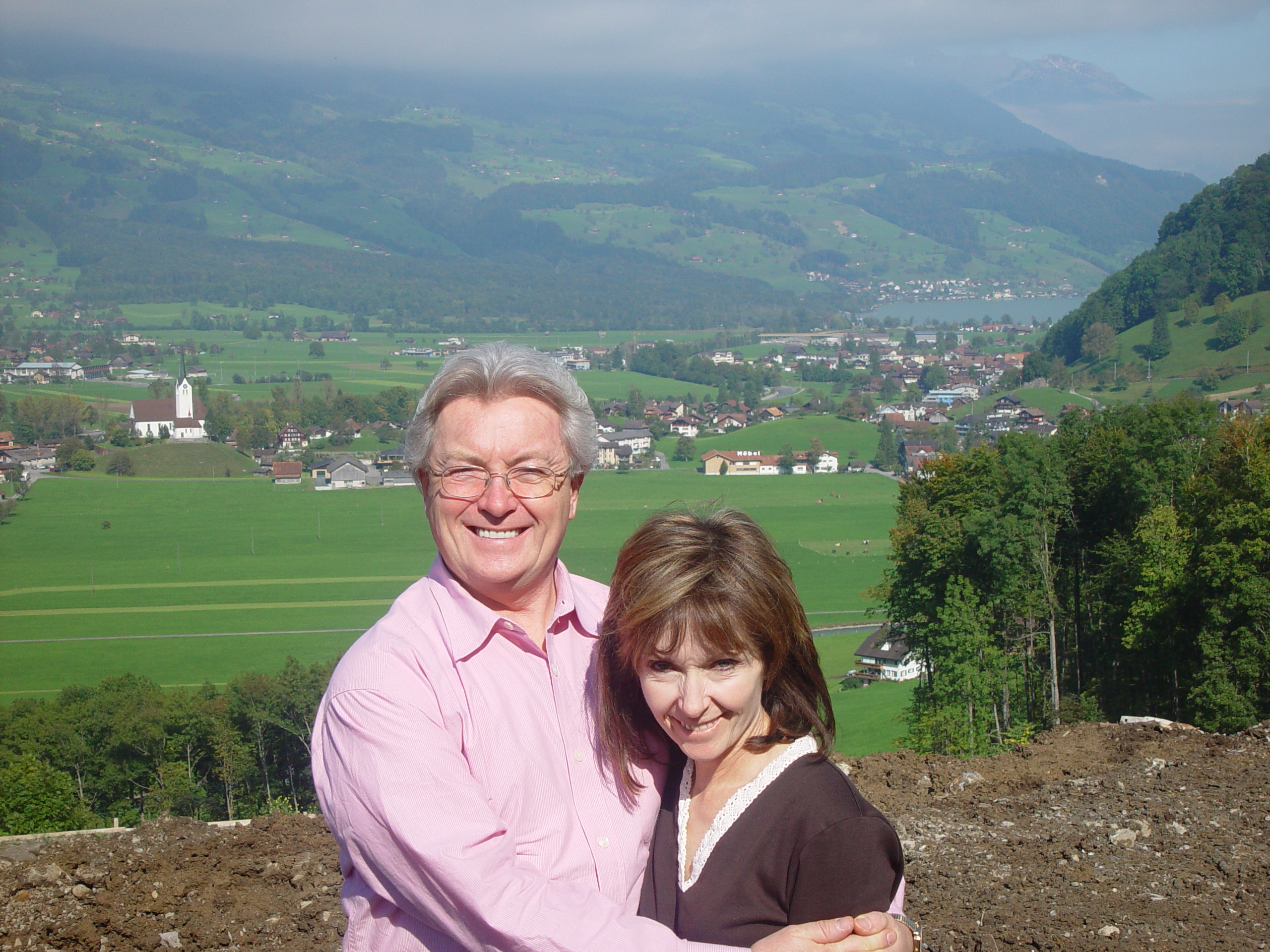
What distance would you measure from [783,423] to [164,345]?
9046 centimetres

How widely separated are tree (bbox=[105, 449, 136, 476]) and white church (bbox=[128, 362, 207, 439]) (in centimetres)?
747

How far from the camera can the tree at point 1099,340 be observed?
3086 inches

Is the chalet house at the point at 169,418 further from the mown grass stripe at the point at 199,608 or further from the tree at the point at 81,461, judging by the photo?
the mown grass stripe at the point at 199,608

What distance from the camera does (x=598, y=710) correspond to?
2266 millimetres

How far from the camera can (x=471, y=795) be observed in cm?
185

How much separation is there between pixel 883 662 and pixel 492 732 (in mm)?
33958

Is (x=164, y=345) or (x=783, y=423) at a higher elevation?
(x=164, y=345)

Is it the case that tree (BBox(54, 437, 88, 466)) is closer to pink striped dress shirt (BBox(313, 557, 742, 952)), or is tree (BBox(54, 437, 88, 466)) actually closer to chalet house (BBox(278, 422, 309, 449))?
chalet house (BBox(278, 422, 309, 449))

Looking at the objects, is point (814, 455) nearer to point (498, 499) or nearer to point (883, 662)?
point (883, 662)

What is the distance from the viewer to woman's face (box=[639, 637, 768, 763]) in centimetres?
210

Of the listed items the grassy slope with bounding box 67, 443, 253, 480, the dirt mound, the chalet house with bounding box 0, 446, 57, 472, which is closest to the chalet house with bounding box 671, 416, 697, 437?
the grassy slope with bounding box 67, 443, 253, 480

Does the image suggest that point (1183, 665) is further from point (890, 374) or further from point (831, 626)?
point (890, 374)

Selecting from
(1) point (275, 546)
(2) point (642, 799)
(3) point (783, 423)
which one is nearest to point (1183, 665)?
(2) point (642, 799)

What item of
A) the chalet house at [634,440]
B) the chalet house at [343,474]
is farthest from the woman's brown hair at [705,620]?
the chalet house at [343,474]
